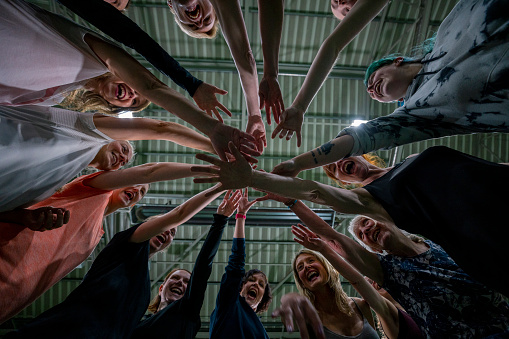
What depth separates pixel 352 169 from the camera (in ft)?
8.98

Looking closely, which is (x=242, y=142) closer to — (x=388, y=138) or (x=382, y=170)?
(x=388, y=138)

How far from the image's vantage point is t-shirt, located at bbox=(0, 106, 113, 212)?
1.17 metres

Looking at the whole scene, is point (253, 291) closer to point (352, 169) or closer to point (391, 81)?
point (352, 169)

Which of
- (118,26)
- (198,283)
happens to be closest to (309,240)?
(198,283)

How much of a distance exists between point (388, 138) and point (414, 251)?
1038 millimetres

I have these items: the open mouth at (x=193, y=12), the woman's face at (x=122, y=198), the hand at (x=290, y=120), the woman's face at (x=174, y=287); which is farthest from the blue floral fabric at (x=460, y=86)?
the woman's face at (x=174, y=287)

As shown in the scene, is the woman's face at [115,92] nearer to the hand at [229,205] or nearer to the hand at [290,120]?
the hand at [229,205]

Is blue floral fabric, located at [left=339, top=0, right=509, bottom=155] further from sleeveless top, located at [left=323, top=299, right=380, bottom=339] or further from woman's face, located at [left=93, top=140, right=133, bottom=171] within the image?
woman's face, located at [left=93, top=140, right=133, bottom=171]

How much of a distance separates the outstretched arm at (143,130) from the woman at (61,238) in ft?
0.71

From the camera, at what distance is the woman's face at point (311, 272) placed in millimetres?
2617

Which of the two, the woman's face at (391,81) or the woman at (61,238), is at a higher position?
the woman's face at (391,81)

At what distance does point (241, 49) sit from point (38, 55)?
104 centimetres

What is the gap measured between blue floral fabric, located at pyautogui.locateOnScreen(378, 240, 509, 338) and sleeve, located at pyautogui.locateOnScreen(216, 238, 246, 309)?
1.13m

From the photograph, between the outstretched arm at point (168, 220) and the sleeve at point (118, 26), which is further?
the outstretched arm at point (168, 220)
